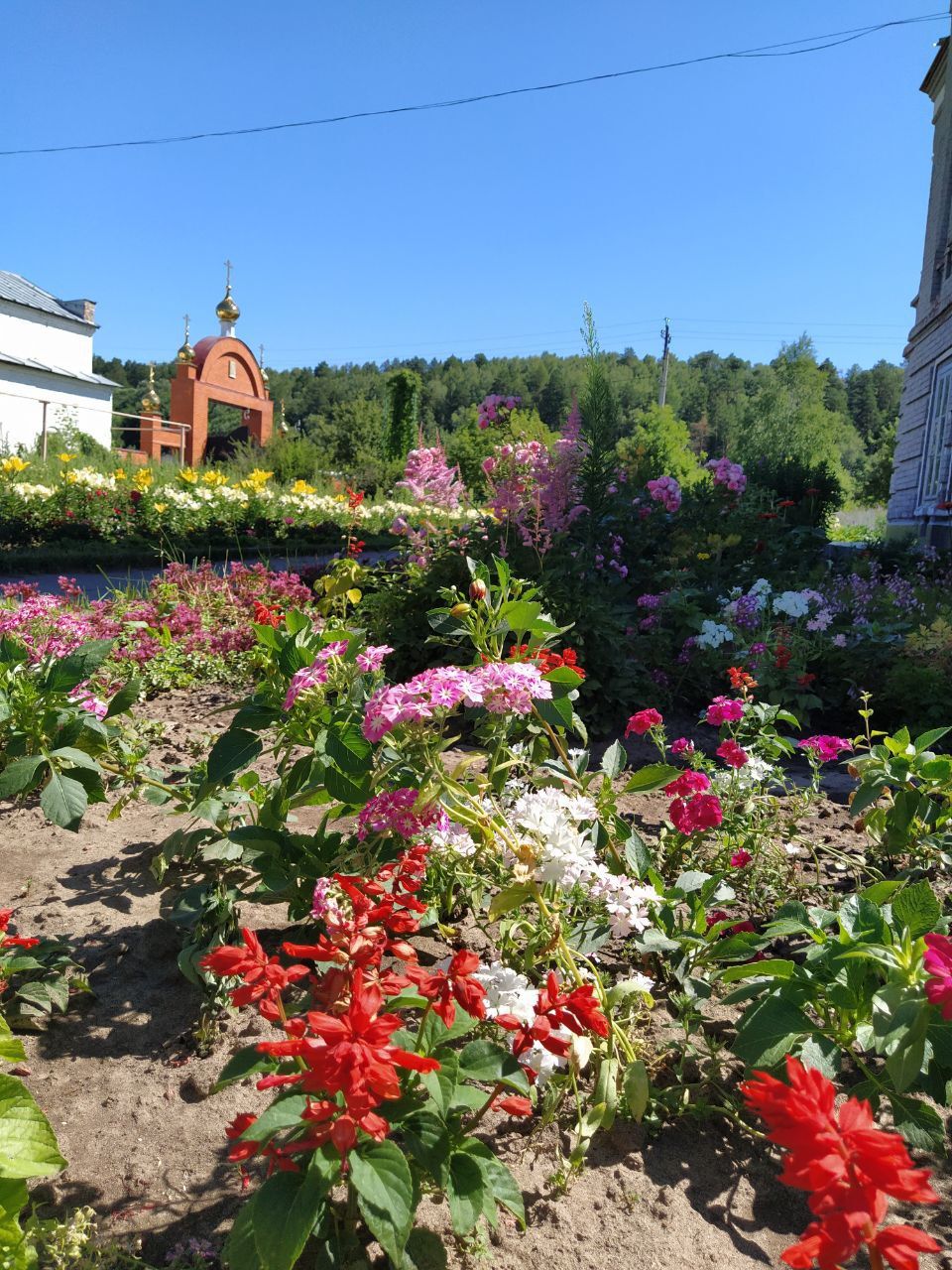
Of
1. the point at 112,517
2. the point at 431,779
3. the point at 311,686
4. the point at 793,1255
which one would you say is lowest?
the point at 793,1255

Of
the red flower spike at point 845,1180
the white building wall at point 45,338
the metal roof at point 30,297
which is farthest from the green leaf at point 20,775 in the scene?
the metal roof at point 30,297

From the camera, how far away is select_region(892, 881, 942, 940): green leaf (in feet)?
4.26

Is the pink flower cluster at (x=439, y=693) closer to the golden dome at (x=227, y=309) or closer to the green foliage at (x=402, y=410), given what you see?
the green foliage at (x=402, y=410)

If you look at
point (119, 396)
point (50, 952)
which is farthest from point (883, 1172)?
point (119, 396)

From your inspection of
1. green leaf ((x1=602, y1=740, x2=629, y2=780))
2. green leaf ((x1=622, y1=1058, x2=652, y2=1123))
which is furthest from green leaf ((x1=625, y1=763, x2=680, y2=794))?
green leaf ((x1=622, y1=1058, x2=652, y2=1123))

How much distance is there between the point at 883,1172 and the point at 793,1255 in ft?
0.31

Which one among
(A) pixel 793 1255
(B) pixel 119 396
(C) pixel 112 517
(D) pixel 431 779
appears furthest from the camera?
(B) pixel 119 396

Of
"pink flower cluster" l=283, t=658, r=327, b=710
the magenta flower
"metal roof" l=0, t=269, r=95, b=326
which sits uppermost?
"metal roof" l=0, t=269, r=95, b=326

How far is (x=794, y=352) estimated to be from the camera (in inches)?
1459

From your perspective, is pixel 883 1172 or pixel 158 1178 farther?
pixel 158 1178

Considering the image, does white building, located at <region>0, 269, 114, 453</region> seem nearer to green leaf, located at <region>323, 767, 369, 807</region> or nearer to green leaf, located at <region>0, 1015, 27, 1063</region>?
green leaf, located at <region>323, 767, 369, 807</region>

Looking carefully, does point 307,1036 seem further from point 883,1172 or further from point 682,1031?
point 682,1031

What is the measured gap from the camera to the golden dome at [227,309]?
3231 centimetres

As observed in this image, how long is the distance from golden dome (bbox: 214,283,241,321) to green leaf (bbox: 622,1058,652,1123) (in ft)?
115
